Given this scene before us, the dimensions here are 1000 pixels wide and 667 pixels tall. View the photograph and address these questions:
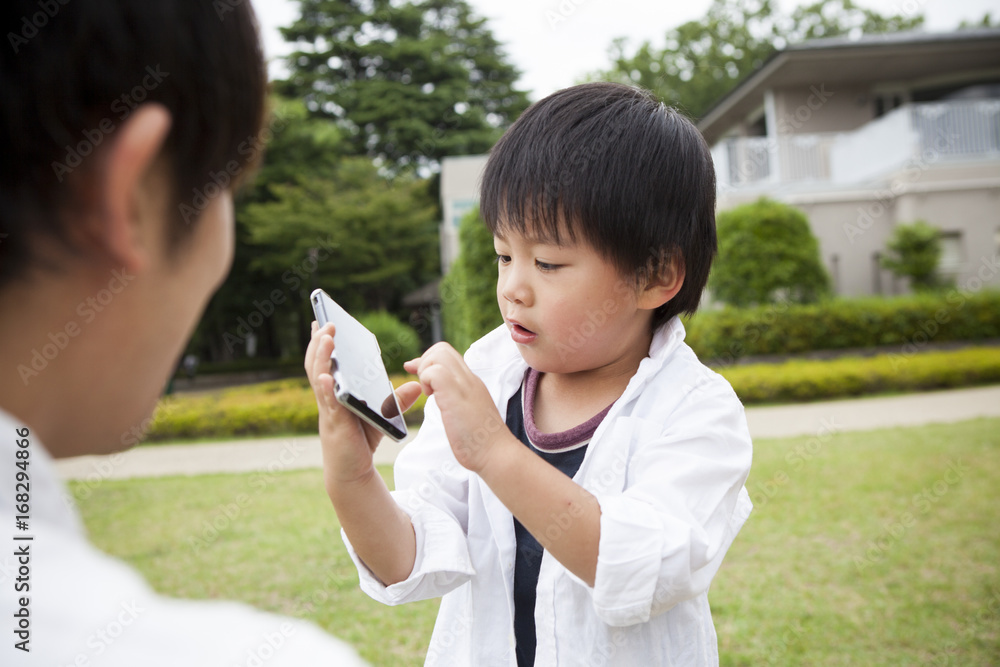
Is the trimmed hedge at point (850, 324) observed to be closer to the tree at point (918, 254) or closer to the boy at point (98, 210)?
the tree at point (918, 254)

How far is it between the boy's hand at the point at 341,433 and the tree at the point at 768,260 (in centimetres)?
1239

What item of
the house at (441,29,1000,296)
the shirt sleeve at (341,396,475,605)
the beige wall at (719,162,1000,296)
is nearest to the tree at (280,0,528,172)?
the house at (441,29,1000,296)

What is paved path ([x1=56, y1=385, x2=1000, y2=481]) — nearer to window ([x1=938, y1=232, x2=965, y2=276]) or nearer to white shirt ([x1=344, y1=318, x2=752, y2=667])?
white shirt ([x1=344, y1=318, x2=752, y2=667])

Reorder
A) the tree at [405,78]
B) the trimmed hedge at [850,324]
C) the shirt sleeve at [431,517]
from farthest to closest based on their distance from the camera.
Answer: the tree at [405,78]
the trimmed hedge at [850,324]
the shirt sleeve at [431,517]

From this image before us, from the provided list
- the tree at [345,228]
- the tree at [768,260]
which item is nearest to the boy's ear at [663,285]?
the tree at [768,260]

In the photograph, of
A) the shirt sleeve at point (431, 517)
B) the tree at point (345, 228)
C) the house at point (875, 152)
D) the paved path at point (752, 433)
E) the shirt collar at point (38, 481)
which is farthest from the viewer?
the tree at point (345, 228)

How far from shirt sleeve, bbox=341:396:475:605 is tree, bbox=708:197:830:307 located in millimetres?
12141

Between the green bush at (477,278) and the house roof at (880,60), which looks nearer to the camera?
the green bush at (477,278)

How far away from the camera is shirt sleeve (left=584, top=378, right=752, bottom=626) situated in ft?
3.70

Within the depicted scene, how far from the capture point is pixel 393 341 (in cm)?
1308

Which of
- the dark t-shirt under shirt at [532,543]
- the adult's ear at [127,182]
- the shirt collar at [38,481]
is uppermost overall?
the adult's ear at [127,182]

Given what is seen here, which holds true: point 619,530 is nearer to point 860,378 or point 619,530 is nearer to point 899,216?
point 860,378

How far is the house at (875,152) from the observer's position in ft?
51.2

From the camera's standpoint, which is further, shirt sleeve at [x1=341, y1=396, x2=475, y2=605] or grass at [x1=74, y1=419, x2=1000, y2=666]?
grass at [x1=74, y1=419, x2=1000, y2=666]
